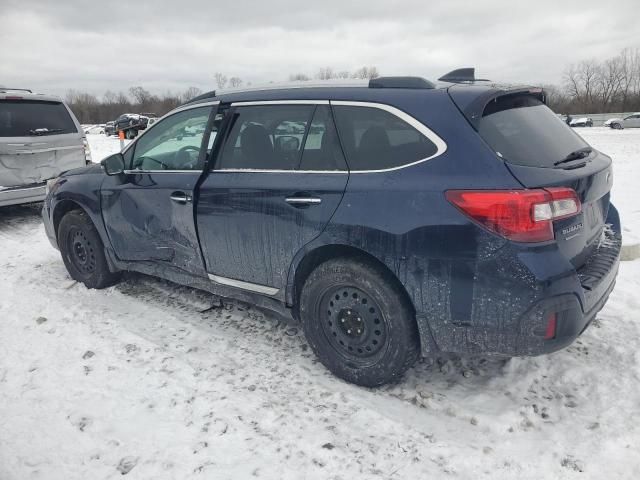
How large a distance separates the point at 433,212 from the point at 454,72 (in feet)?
4.39

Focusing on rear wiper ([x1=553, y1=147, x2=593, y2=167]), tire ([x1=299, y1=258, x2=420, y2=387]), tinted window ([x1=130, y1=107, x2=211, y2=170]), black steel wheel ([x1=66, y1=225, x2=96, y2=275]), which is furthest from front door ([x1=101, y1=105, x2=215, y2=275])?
rear wiper ([x1=553, y1=147, x2=593, y2=167])

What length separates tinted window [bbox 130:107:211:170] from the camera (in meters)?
3.65

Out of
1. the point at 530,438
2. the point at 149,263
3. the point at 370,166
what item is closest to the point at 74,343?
the point at 149,263

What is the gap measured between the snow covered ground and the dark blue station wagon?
34 centimetres

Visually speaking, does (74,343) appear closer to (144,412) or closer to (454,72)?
(144,412)

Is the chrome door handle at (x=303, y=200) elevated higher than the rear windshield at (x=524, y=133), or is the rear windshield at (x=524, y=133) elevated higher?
the rear windshield at (x=524, y=133)

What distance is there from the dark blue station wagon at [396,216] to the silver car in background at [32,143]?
429 cm

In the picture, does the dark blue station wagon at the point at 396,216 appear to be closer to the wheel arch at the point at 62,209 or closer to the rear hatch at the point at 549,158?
the rear hatch at the point at 549,158

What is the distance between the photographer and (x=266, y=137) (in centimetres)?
329

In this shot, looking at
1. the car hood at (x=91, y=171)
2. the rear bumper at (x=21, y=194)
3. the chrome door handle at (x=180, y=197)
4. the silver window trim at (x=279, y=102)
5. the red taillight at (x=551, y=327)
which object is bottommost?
the red taillight at (x=551, y=327)

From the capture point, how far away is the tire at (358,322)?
2.70 metres

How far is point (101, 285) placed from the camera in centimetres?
460

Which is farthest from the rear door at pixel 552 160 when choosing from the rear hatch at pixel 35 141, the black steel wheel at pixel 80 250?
the rear hatch at pixel 35 141

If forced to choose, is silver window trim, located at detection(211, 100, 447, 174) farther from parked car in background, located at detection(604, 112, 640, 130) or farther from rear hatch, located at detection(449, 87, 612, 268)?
parked car in background, located at detection(604, 112, 640, 130)
